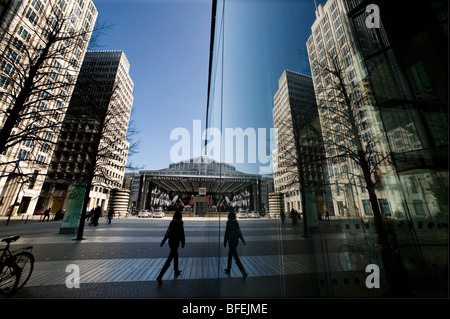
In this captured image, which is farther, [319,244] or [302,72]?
[302,72]

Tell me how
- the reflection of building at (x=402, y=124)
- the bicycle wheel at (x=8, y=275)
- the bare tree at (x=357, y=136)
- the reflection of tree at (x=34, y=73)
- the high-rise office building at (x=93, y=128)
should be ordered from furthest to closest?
the high-rise office building at (x=93, y=128) < the reflection of tree at (x=34, y=73) < the bicycle wheel at (x=8, y=275) < the bare tree at (x=357, y=136) < the reflection of building at (x=402, y=124)

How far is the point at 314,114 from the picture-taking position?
1.65 m

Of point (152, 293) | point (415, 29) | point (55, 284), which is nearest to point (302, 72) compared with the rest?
point (415, 29)

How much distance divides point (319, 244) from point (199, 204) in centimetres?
3499

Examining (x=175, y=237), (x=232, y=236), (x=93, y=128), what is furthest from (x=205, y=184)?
(x=232, y=236)

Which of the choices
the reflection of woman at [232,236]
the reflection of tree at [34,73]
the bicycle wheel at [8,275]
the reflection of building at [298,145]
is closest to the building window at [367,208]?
the reflection of building at [298,145]

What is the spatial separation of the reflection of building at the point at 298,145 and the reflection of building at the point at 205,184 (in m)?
0.37

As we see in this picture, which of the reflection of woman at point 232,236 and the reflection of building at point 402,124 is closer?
the reflection of building at point 402,124

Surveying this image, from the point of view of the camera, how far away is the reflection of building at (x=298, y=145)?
5.14 ft

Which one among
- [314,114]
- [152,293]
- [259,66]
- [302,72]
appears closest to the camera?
[314,114]

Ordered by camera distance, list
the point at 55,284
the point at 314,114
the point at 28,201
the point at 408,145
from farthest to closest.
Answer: the point at 28,201 → the point at 55,284 → the point at 314,114 → the point at 408,145

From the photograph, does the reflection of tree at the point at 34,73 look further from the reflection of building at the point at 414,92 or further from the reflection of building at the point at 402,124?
the reflection of building at the point at 414,92

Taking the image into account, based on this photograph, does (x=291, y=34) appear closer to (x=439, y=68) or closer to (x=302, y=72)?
(x=302, y=72)

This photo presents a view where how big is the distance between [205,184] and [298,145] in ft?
126
